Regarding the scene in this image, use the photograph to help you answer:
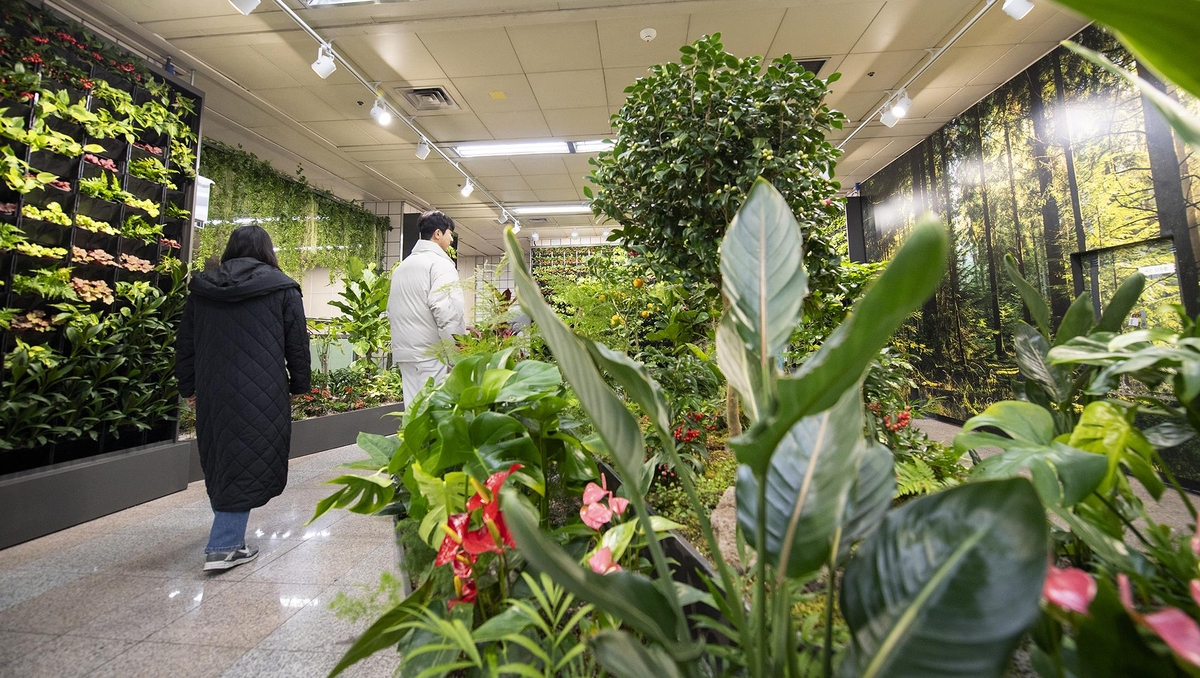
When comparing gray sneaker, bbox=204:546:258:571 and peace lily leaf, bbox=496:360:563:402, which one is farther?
gray sneaker, bbox=204:546:258:571

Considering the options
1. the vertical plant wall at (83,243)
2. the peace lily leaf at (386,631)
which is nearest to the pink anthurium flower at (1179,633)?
the peace lily leaf at (386,631)

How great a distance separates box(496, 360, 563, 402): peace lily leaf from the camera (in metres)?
1.20

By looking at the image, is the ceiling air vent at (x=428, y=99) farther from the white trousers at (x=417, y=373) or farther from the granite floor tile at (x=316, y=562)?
the granite floor tile at (x=316, y=562)

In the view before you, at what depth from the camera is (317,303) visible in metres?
11.4

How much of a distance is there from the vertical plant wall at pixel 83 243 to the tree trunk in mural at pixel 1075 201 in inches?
311

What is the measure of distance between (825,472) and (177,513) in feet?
13.5

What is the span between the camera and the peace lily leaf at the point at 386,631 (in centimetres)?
79

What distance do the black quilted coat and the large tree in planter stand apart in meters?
1.87

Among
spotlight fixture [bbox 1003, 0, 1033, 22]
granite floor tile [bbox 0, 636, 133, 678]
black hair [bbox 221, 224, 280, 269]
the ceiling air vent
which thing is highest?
the ceiling air vent

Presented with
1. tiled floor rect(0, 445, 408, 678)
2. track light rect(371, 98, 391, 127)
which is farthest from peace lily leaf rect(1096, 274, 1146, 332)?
track light rect(371, 98, 391, 127)

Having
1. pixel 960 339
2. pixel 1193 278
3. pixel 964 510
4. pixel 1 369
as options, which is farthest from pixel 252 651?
pixel 960 339

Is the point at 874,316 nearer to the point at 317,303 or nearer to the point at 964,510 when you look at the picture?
the point at 964,510

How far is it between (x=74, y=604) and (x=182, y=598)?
402 millimetres

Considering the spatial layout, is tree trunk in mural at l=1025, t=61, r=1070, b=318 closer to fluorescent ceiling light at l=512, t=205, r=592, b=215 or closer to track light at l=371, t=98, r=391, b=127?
fluorescent ceiling light at l=512, t=205, r=592, b=215
